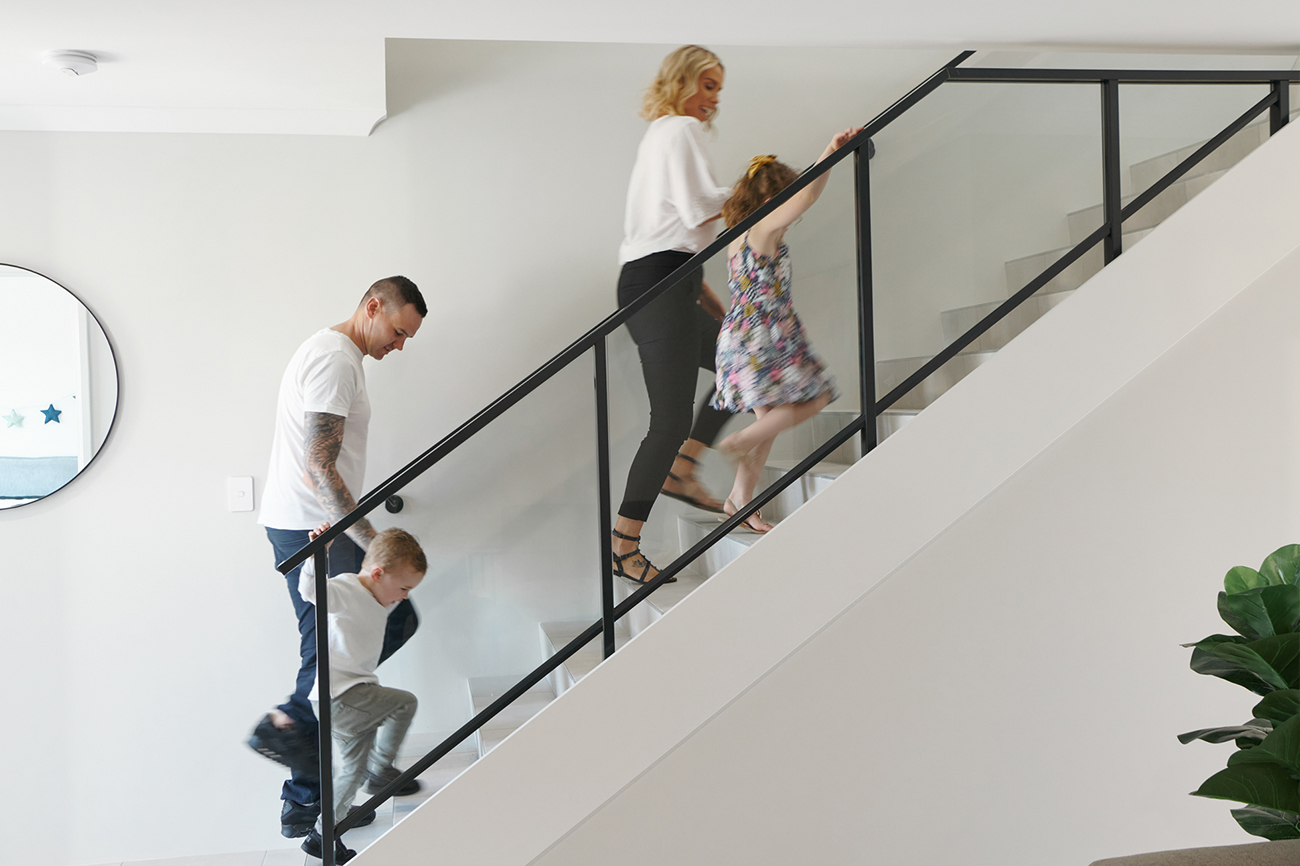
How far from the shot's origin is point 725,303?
2105mm

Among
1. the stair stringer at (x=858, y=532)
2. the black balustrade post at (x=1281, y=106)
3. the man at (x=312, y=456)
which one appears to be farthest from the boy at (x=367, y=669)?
the black balustrade post at (x=1281, y=106)

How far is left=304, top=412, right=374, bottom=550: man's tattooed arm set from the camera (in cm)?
273

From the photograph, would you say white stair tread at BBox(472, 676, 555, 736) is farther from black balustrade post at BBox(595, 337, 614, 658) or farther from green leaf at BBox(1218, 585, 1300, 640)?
green leaf at BBox(1218, 585, 1300, 640)

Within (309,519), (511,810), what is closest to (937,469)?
(511,810)

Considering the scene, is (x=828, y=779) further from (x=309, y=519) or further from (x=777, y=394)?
(x=309, y=519)

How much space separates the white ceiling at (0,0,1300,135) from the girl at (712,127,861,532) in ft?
1.14

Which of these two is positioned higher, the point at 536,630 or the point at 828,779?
the point at 536,630

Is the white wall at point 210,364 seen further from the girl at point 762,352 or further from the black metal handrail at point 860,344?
the girl at point 762,352

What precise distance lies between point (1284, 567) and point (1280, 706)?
0.81ft

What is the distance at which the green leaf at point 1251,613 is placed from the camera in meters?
1.31

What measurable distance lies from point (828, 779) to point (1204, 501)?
1173 millimetres

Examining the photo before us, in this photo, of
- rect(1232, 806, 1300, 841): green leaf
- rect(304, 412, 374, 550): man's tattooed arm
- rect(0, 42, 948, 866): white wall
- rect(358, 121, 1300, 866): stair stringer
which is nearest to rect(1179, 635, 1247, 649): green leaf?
rect(1232, 806, 1300, 841): green leaf

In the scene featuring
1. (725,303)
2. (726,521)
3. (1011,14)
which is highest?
(1011,14)

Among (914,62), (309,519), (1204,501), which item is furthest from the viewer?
(914,62)
